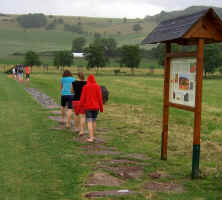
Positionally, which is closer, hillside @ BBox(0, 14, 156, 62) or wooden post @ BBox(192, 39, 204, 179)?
wooden post @ BBox(192, 39, 204, 179)

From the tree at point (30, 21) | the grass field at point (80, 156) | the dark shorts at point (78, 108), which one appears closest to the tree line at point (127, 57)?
the grass field at point (80, 156)

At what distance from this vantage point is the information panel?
716cm

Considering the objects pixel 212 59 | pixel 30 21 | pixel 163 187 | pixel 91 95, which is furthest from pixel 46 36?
pixel 163 187

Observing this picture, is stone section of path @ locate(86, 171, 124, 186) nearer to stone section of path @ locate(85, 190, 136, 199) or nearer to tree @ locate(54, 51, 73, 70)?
stone section of path @ locate(85, 190, 136, 199)

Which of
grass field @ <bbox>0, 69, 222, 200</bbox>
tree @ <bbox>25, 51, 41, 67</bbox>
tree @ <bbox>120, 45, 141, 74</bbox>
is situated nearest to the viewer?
grass field @ <bbox>0, 69, 222, 200</bbox>

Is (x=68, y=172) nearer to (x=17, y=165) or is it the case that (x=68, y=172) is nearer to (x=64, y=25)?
(x=17, y=165)

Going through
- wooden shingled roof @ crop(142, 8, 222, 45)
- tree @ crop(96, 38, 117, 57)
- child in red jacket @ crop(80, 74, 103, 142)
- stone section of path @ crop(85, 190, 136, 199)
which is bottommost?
stone section of path @ crop(85, 190, 136, 199)

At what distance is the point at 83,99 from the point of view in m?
9.86

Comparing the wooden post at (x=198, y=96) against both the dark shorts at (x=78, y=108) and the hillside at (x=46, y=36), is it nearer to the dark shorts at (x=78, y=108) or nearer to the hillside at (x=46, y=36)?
the dark shorts at (x=78, y=108)

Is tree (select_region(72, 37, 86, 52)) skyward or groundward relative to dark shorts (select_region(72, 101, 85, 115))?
skyward

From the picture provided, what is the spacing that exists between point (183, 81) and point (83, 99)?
3.24 meters

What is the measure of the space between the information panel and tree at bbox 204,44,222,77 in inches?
2821

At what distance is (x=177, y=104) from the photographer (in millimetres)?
7770

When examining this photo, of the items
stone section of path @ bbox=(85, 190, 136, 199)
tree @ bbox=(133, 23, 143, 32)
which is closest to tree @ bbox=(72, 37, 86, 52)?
tree @ bbox=(133, 23, 143, 32)
